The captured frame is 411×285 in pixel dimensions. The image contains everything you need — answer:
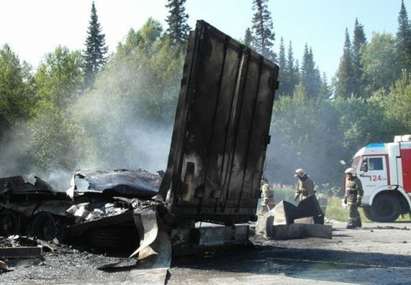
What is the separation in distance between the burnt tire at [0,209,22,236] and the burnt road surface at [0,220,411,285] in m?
2.29

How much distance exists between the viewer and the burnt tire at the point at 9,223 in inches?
400

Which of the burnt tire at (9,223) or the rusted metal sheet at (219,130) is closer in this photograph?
the rusted metal sheet at (219,130)

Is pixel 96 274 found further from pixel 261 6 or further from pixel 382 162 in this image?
pixel 261 6

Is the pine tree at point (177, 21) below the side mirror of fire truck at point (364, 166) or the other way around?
the other way around

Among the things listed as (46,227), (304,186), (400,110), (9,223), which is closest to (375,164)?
(304,186)

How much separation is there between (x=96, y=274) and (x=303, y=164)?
167 feet

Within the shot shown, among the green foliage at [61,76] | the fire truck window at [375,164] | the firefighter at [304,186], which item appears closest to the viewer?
the firefighter at [304,186]

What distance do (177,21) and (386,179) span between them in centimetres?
4170

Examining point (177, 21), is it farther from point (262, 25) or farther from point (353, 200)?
point (353, 200)

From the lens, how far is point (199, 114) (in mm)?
7371

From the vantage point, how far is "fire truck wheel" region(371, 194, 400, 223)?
19.5 metres

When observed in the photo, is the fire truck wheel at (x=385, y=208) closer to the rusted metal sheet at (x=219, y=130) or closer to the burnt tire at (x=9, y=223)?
the rusted metal sheet at (x=219, y=130)

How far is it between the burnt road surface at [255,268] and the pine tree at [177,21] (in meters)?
50.4

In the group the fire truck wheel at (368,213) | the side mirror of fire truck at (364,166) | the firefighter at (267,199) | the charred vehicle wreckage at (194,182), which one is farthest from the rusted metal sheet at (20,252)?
the side mirror of fire truck at (364,166)
